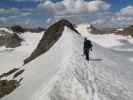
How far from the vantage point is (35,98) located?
1767cm

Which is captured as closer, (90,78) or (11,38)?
(90,78)

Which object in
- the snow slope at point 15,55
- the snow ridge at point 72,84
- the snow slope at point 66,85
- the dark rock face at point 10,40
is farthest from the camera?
the dark rock face at point 10,40

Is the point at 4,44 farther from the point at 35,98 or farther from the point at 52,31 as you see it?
the point at 35,98

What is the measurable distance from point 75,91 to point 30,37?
568 feet

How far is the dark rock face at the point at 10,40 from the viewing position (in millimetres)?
162700

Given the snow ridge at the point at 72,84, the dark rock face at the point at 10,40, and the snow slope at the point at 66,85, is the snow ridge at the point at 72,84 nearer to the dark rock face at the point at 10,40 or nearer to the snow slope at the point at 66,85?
the snow slope at the point at 66,85

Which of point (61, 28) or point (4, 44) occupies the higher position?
point (61, 28)

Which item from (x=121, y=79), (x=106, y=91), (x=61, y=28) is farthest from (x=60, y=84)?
(x=61, y=28)

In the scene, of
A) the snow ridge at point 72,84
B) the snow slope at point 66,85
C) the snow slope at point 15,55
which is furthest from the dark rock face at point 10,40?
the snow ridge at point 72,84

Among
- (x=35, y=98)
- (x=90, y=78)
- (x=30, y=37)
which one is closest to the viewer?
(x=35, y=98)

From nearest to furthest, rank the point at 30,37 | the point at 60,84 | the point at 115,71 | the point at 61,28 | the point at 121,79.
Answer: the point at 60,84, the point at 121,79, the point at 115,71, the point at 61,28, the point at 30,37

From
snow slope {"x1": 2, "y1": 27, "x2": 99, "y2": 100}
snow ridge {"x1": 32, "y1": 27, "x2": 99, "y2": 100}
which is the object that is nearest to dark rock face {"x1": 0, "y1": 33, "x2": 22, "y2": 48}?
snow slope {"x1": 2, "y1": 27, "x2": 99, "y2": 100}

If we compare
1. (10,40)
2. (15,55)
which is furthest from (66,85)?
(10,40)

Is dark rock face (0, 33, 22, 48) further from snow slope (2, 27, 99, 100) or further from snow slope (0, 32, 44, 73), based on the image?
snow slope (2, 27, 99, 100)
